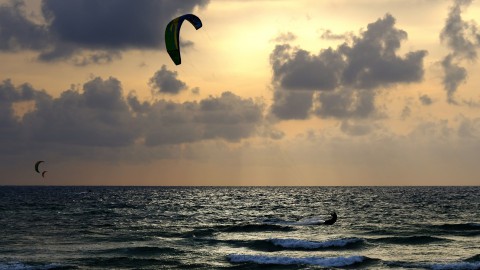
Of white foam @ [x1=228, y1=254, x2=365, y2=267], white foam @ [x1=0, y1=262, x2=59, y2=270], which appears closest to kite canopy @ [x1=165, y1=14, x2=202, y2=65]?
white foam @ [x1=228, y1=254, x2=365, y2=267]

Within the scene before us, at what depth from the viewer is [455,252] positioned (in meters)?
38.4

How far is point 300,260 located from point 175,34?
14.5m

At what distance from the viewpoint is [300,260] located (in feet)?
114

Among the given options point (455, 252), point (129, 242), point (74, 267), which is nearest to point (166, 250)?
point (129, 242)

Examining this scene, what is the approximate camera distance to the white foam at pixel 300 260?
3366 cm

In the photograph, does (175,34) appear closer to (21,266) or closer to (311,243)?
(21,266)

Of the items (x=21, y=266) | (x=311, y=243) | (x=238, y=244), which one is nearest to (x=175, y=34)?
(x=21, y=266)

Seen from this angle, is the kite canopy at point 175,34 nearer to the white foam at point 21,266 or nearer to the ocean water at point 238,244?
the ocean water at point 238,244

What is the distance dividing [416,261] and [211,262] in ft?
38.5

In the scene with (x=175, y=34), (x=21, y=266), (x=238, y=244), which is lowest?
(x=21, y=266)

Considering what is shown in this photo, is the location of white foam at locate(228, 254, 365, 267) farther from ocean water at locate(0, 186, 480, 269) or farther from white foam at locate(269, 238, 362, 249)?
white foam at locate(269, 238, 362, 249)

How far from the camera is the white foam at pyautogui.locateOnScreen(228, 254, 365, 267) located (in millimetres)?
33656

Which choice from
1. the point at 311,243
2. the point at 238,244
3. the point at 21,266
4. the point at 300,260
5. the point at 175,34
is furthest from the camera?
the point at 238,244

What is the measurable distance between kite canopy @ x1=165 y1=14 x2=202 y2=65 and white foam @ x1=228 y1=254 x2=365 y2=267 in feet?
40.5
